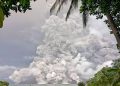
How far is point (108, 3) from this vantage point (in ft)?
87.1

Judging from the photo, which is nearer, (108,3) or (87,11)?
(108,3)

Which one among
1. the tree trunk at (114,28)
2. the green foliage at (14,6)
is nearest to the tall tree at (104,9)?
the tree trunk at (114,28)

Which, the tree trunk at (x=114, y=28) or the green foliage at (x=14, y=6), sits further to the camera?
the tree trunk at (x=114, y=28)

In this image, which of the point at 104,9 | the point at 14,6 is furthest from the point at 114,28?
the point at 14,6

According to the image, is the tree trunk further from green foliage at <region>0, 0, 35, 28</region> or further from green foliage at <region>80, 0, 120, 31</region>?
green foliage at <region>0, 0, 35, 28</region>

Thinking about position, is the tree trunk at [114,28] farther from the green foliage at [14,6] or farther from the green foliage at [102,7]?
the green foliage at [14,6]

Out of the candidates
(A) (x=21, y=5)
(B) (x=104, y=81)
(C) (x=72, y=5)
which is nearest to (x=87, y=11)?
(C) (x=72, y=5)

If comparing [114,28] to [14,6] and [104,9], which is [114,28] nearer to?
[104,9]

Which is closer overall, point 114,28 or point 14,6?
point 14,6

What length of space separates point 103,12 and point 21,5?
7.21 meters

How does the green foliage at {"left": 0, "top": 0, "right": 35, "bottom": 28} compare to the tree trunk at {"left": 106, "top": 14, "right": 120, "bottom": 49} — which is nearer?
the green foliage at {"left": 0, "top": 0, "right": 35, "bottom": 28}

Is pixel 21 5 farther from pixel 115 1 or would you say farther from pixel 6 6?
pixel 115 1

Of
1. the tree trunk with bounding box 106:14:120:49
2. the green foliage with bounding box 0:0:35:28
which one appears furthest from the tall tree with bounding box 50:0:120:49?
the green foliage with bounding box 0:0:35:28

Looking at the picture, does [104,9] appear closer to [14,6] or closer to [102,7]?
[102,7]
